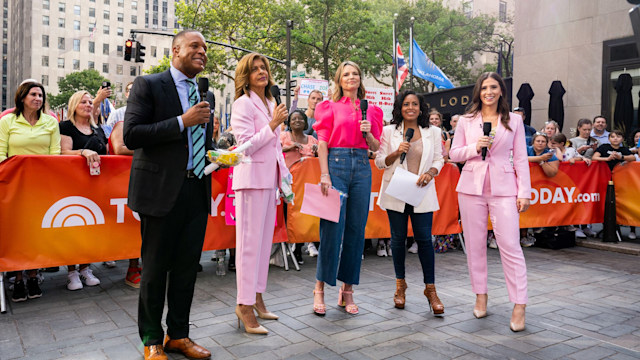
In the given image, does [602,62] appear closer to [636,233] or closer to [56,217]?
[636,233]

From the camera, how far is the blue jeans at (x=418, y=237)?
480 centimetres

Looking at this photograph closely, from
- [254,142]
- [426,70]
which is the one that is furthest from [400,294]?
[426,70]

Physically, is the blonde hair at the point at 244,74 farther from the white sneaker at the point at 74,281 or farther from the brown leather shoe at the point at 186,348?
the white sneaker at the point at 74,281

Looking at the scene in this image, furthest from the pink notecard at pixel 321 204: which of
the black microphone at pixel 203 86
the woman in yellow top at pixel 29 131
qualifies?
the woman in yellow top at pixel 29 131

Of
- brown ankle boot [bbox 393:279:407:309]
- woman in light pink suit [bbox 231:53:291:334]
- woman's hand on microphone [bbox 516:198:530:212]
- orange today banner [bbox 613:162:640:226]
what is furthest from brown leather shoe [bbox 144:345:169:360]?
orange today banner [bbox 613:162:640:226]

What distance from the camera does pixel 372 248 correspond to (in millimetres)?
8414

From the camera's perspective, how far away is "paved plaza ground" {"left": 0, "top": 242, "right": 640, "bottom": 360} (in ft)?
12.2

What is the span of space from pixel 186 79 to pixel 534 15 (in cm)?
1682

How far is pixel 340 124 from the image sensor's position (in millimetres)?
4621

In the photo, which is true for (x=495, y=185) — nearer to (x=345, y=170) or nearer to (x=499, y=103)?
(x=499, y=103)

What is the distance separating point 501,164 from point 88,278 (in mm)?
4709

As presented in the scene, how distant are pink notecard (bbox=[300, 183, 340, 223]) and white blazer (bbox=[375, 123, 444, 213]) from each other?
2.03 feet

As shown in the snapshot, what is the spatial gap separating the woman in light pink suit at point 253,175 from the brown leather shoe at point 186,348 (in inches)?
22.9

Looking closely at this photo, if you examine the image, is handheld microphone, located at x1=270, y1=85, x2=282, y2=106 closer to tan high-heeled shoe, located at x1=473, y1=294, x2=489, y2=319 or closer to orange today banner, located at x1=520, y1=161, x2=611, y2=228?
tan high-heeled shoe, located at x1=473, y1=294, x2=489, y2=319
